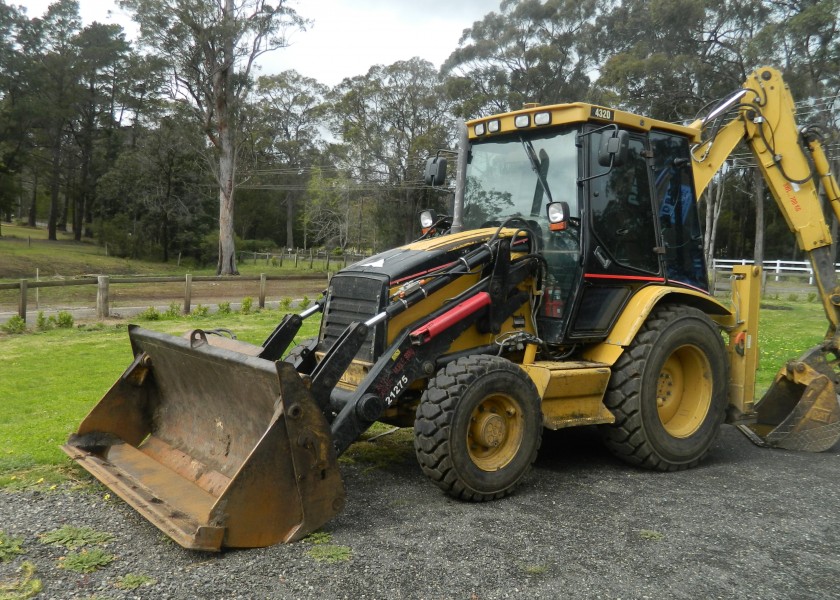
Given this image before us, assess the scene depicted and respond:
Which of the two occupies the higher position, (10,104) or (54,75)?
(54,75)

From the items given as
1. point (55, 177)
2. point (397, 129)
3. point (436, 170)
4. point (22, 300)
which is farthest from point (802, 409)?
point (55, 177)

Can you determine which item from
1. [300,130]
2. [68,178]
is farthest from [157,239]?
[300,130]

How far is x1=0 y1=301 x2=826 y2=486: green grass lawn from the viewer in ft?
18.5

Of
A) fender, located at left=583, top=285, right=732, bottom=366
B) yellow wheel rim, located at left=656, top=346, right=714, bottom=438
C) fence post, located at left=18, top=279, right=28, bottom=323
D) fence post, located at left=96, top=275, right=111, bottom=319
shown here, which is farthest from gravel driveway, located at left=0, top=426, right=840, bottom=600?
fence post, located at left=96, top=275, right=111, bottom=319

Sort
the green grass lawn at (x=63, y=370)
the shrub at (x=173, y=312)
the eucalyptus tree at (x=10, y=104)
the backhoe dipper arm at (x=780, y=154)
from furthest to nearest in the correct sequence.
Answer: the eucalyptus tree at (x=10, y=104) < the shrub at (x=173, y=312) < the backhoe dipper arm at (x=780, y=154) < the green grass lawn at (x=63, y=370)

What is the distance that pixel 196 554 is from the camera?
3.89m

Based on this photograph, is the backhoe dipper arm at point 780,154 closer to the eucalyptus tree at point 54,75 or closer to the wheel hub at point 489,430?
the wheel hub at point 489,430

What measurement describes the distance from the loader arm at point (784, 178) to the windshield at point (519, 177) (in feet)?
5.36

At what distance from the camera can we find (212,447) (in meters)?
4.95

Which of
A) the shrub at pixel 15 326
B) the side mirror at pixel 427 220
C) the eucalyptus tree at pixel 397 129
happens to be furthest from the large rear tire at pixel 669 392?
the eucalyptus tree at pixel 397 129

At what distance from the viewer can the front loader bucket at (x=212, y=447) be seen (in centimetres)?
391

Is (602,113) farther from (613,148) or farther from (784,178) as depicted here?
(784,178)

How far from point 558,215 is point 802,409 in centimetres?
308

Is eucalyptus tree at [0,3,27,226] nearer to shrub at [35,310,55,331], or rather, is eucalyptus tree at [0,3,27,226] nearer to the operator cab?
shrub at [35,310,55,331]
